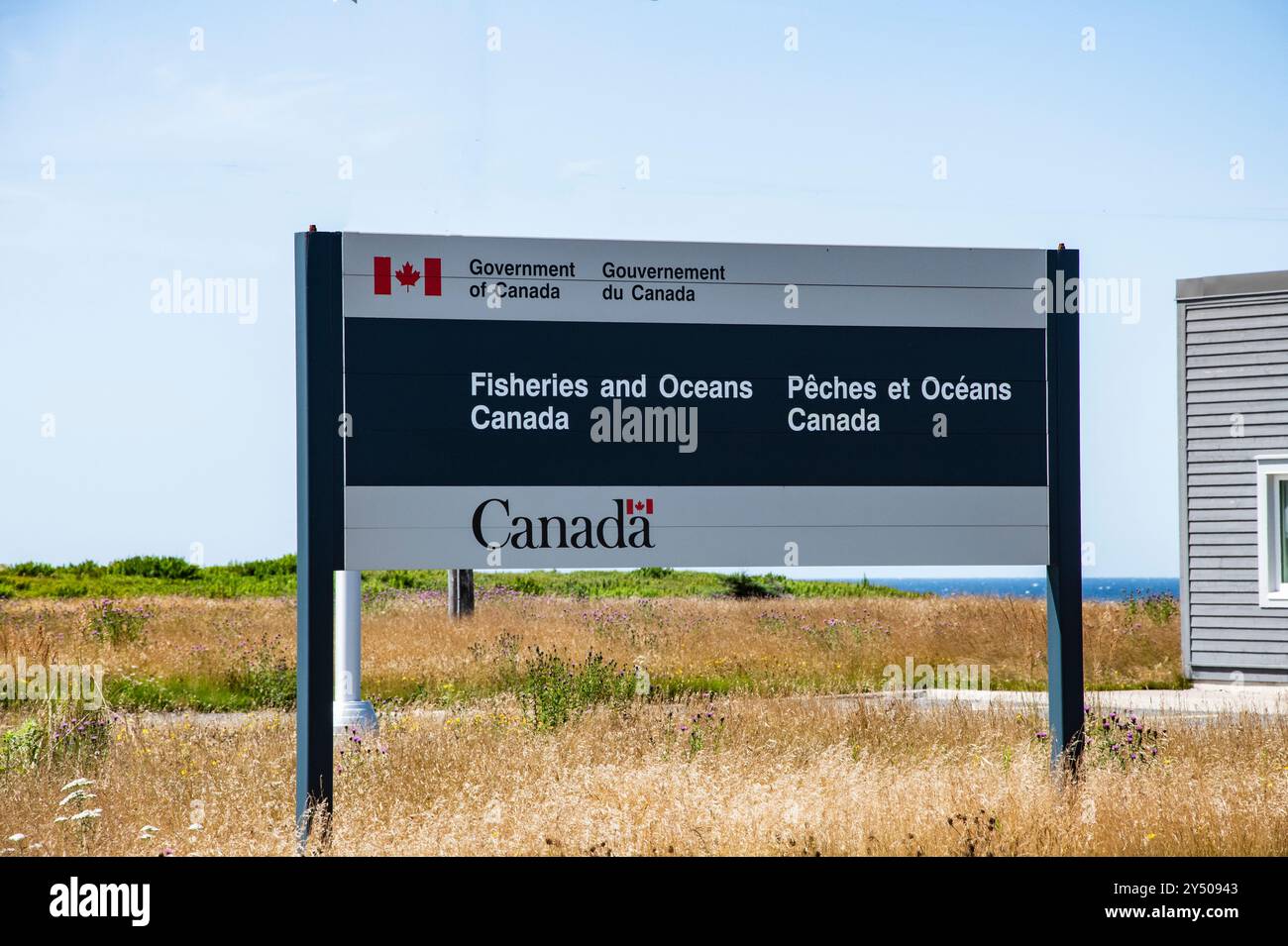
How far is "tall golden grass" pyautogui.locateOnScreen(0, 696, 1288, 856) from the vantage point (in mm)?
5582

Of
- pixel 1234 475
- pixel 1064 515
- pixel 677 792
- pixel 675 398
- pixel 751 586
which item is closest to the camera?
pixel 677 792

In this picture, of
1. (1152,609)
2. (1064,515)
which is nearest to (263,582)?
(1152,609)

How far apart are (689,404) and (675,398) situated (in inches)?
3.4

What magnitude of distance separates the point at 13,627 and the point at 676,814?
42.2 feet

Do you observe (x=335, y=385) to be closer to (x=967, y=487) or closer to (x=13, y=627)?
(x=967, y=487)

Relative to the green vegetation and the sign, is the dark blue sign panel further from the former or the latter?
the green vegetation

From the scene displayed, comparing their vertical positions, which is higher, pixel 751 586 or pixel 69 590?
pixel 69 590

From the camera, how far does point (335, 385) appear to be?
6.29 m

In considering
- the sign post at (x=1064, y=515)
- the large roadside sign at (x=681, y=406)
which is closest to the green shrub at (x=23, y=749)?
the large roadside sign at (x=681, y=406)

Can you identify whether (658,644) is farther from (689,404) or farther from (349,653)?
(689,404)

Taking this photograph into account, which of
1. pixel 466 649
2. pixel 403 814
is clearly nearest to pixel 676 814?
pixel 403 814

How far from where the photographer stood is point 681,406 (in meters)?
6.59

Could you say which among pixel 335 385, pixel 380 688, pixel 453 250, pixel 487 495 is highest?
pixel 453 250

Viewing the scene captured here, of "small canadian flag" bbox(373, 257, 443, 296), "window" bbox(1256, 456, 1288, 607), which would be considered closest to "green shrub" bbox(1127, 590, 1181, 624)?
"window" bbox(1256, 456, 1288, 607)
